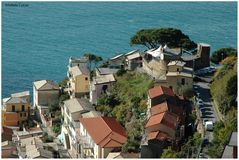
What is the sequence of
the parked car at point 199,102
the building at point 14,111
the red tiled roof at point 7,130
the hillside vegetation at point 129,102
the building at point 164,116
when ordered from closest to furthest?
the building at point 164,116 → the hillside vegetation at point 129,102 → the parked car at point 199,102 → the red tiled roof at point 7,130 → the building at point 14,111

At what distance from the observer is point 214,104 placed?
75.4 ft

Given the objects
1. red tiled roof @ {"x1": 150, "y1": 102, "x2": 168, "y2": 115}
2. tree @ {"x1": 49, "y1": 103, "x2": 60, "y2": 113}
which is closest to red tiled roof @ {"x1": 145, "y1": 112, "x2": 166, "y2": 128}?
red tiled roof @ {"x1": 150, "y1": 102, "x2": 168, "y2": 115}

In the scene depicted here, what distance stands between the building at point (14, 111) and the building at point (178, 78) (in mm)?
6039

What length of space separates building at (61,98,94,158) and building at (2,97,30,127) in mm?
2359

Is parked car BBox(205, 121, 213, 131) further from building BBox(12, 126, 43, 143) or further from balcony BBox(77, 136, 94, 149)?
building BBox(12, 126, 43, 143)

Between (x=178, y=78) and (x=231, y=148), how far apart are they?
6.50 m

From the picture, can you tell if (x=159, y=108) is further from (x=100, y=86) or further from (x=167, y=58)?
(x=100, y=86)

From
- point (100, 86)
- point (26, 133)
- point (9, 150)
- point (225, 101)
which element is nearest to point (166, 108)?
point (225, 101)

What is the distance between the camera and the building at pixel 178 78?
23.9 metres

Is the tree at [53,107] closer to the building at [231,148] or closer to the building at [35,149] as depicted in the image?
the building at [35,149]

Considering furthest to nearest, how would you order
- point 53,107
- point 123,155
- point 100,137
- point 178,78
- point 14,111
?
point 53,107 → point 14,111 → point 178,78 → point 100,137 → point 123,155

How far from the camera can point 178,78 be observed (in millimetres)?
24125

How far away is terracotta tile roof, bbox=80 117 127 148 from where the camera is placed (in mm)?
21922

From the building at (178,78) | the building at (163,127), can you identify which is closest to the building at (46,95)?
the building at (178,78)
